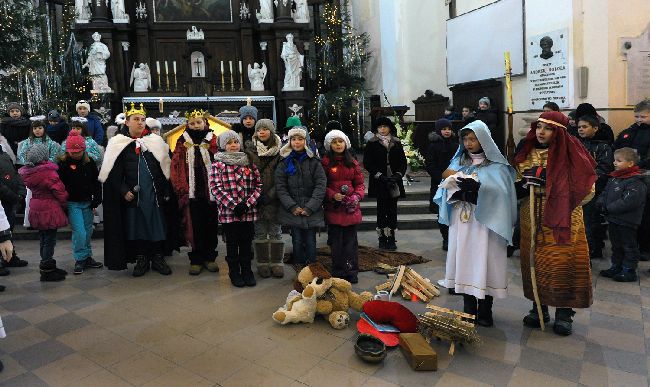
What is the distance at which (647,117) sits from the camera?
5734mm

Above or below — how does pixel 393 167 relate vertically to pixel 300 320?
above

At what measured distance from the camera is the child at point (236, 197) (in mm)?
5184

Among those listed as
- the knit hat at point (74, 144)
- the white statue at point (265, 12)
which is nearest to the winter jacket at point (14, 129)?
the knit hat at point (74, 144)

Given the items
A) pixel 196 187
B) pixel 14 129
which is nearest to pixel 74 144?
pixel 196 187

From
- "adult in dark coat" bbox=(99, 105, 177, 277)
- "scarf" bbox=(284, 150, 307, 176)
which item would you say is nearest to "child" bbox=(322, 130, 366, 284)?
"scarf" bbox=(284, 150, 307, 176)

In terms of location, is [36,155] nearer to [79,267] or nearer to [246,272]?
[79,267]

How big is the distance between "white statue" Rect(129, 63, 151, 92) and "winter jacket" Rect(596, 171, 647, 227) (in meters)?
11.0

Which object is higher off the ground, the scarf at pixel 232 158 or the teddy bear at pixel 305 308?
the scarf at pixel 232 158

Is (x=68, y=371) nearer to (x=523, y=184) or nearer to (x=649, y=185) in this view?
(x=523, y=184)

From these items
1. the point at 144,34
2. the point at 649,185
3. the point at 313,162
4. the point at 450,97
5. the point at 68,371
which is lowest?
the point at 68,371

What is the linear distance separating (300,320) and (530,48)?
26.3 feet

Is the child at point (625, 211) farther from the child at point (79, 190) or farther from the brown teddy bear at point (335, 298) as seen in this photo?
the child at point (79, 190)

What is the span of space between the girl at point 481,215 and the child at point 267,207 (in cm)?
229

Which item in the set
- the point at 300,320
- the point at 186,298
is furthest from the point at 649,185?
the point at 186,298
